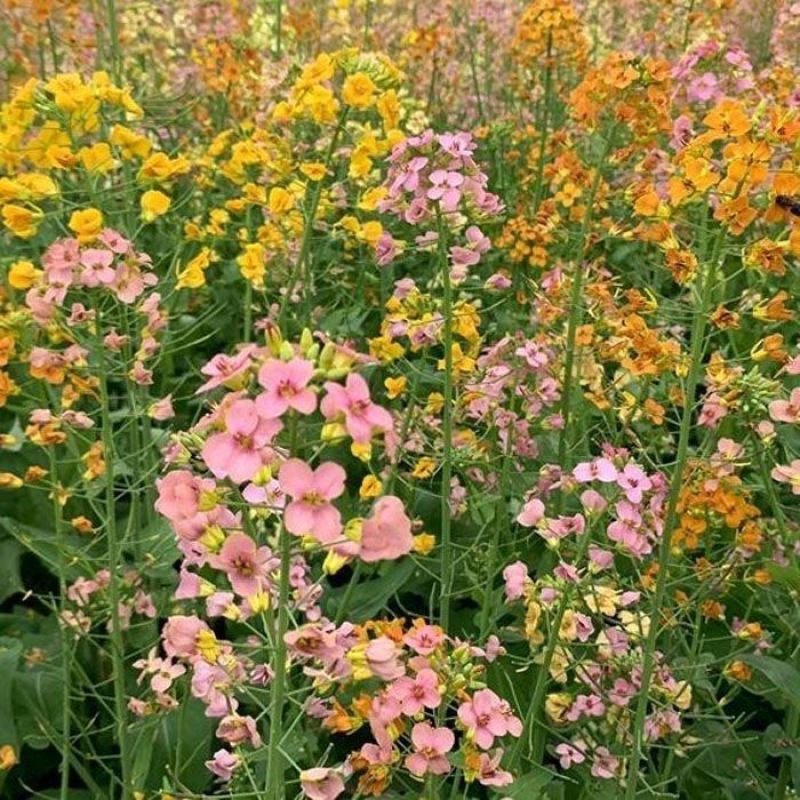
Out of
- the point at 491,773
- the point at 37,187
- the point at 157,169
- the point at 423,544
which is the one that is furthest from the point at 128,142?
the point at 491,773

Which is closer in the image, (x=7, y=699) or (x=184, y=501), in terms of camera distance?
(x=184, y=501)

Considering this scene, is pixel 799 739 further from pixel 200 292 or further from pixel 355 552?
pixel 200 292

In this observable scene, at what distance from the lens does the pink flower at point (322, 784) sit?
1.48 m

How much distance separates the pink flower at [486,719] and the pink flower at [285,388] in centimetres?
70

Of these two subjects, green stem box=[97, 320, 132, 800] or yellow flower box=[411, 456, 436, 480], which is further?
yellow flower box=[411, 456, 436, 480]

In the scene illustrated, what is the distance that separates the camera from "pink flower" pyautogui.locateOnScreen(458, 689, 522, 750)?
5.75 feet

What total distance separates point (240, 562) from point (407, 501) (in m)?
1.70

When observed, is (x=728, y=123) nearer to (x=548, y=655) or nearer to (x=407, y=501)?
(x=548, y=655)

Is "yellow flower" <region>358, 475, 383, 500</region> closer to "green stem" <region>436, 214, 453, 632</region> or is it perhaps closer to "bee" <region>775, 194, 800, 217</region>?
"green stem" <region>436, 214, 453, 632</region>

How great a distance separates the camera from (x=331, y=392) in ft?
4.13

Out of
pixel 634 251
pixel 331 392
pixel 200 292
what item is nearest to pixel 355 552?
pixel 331 392

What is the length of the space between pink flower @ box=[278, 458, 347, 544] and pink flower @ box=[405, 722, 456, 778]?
0.54 m

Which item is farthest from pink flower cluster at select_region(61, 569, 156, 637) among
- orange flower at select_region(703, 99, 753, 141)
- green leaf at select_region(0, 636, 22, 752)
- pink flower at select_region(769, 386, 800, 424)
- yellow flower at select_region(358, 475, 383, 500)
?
orange flower at select_region(703, 99, 753, 141)

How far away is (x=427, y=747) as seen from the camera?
1.72 meters
